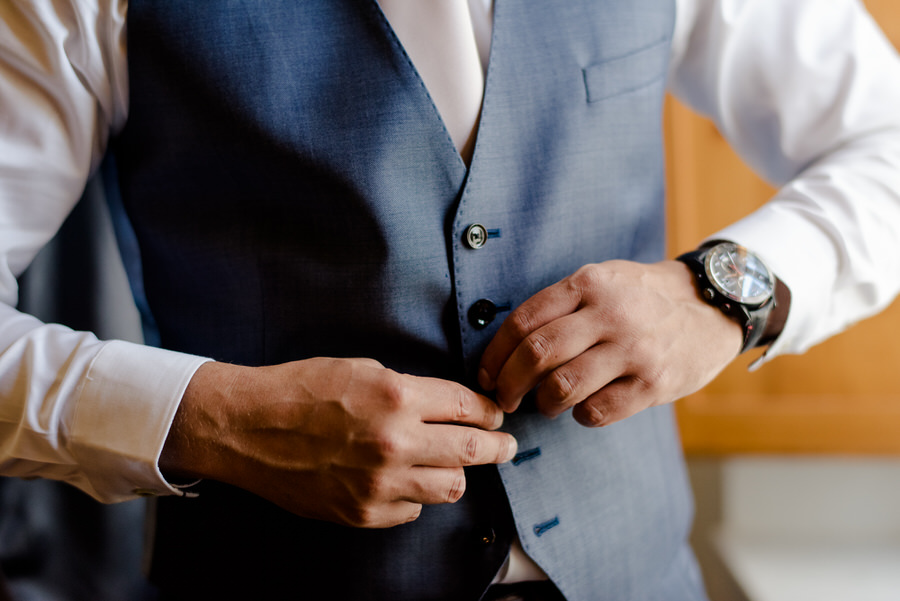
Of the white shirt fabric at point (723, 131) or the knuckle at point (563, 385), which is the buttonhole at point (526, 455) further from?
the white shirt fabric at point (723, 131)

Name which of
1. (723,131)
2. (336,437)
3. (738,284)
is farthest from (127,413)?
(723,131)

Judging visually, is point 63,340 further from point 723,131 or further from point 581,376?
point 723,131

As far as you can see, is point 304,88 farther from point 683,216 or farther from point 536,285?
point 683,216

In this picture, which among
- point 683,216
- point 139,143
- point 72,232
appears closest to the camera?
point 139,143

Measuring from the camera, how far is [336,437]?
520mm

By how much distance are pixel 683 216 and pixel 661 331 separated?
81 cm

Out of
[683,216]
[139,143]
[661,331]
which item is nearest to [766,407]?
[683,216]

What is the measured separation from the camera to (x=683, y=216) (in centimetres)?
131

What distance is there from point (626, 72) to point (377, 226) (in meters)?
0.35

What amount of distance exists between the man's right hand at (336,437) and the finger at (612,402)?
0.08m

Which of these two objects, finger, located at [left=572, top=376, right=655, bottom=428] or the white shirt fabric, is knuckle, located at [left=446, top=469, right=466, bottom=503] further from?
the white shirt fabric

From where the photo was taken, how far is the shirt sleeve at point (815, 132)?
2.38 ft

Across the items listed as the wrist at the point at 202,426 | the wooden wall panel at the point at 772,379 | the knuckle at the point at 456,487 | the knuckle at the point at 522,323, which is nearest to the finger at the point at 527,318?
the knuckle at the point at 522,323

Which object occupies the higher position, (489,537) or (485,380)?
(485,380)
